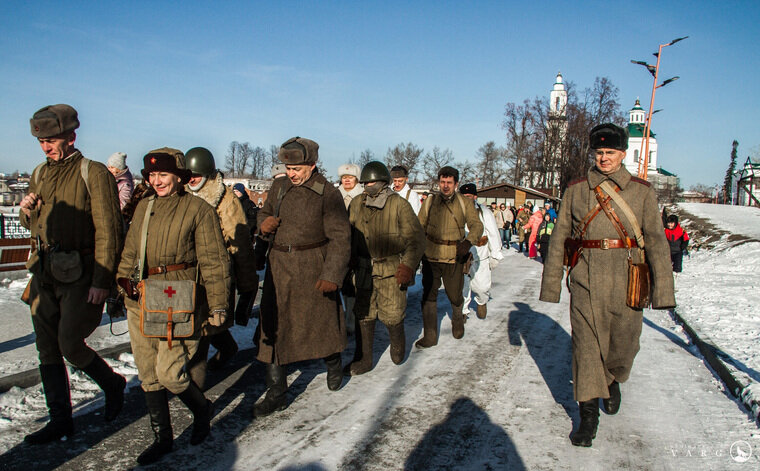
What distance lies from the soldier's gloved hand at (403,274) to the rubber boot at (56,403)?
2846 mm

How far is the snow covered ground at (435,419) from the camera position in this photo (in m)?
3.48

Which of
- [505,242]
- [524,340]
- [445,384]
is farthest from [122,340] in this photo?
[505,242]

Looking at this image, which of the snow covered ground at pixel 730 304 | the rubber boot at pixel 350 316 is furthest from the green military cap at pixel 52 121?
the snow covered ground at pixel 730 304

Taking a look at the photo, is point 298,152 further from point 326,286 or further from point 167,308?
point 167,308

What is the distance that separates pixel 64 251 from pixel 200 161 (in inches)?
60.5

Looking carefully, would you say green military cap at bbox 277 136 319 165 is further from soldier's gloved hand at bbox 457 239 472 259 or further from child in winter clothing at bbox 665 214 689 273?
child in winter clothing at bbox 665 214 689 273

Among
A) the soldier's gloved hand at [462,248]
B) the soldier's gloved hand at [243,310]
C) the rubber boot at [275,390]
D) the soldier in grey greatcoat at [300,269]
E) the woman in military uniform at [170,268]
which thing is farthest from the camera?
→ the soldier's gloved hand at [462,248]

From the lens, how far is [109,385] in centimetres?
398

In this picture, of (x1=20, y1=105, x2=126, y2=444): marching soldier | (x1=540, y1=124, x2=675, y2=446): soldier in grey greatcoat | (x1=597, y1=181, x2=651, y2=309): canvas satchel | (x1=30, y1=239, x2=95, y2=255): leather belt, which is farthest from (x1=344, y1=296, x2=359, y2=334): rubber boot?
(x1=597, y1=181, x2=651, y2=309): canvas satchel

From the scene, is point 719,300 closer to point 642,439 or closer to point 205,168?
point 642,439

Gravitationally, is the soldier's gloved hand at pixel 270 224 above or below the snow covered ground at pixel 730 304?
above

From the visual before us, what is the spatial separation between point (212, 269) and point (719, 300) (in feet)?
28.7

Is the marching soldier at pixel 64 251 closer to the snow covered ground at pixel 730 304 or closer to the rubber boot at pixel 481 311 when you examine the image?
the snow covered ground at pixel 730 304

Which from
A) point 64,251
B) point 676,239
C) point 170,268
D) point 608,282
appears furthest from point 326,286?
point 676,239
